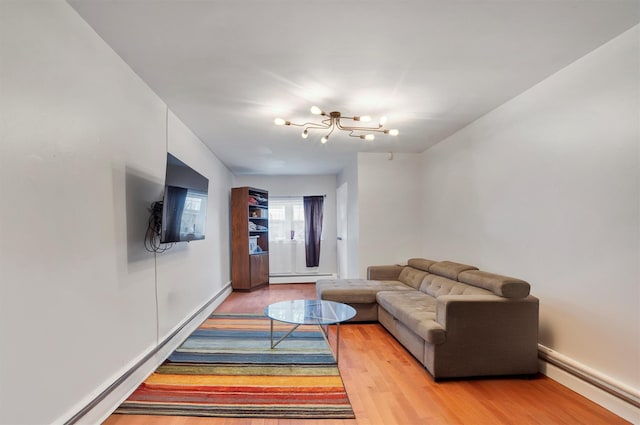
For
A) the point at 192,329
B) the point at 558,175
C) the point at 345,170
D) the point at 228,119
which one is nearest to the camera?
the point at 558,175

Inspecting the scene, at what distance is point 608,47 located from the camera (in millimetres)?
2062

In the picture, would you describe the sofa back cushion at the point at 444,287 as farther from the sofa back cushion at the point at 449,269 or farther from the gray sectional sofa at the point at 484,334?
the gray sectional sofa at the point at 484,334

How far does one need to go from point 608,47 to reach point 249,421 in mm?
3403

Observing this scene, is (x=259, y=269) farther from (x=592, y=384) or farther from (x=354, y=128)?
(x=592, y=384)

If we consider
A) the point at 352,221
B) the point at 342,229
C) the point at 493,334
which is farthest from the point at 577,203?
the point at 342,229

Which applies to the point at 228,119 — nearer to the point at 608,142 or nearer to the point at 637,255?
the point at 608,142

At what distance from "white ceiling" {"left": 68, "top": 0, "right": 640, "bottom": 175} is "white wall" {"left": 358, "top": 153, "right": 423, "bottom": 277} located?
175 cm

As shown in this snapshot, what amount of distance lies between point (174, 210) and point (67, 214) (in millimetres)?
850

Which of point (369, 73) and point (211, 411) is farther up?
point (369, 73)

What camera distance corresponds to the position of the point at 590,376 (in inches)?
84.4

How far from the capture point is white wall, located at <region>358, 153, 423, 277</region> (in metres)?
4.98

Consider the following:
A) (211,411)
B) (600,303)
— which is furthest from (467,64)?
(211,411)

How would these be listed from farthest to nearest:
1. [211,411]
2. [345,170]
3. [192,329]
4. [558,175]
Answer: [345,170], [192,329], [558,175], [211,411]

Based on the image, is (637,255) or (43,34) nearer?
(43,34)
